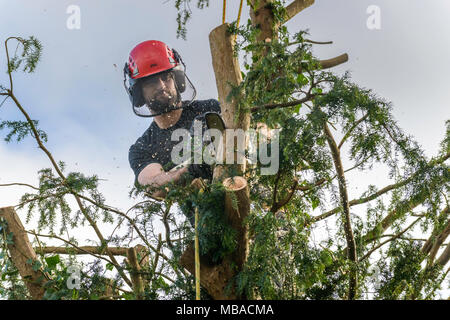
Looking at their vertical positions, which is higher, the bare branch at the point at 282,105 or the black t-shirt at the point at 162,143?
the black t-shirt at the point at 162,143

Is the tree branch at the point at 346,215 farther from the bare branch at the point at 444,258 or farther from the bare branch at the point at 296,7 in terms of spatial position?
the bare branch at the point at 296,7

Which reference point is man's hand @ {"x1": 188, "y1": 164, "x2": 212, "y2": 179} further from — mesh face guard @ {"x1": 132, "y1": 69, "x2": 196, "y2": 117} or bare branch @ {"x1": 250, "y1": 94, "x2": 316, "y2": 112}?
mesh face guard @ {"x1": 132, "y1": 69, "x2": 196, "y2": 117}

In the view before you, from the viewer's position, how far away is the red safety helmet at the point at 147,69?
295 cm

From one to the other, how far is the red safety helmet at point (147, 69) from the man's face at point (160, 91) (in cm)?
2

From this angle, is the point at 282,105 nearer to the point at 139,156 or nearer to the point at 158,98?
the point at 158,98

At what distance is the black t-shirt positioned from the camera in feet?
10.0

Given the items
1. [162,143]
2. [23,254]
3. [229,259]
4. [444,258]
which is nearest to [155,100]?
[162,143]

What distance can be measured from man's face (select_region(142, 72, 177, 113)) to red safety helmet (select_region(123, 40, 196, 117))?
0.02 metres

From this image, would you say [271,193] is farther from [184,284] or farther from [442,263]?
[442,263]

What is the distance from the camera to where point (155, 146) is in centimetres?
313

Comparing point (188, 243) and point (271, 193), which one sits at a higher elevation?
point (271, 193)

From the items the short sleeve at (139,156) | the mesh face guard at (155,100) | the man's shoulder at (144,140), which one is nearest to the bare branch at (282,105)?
the mesh face guard at (155,100)
